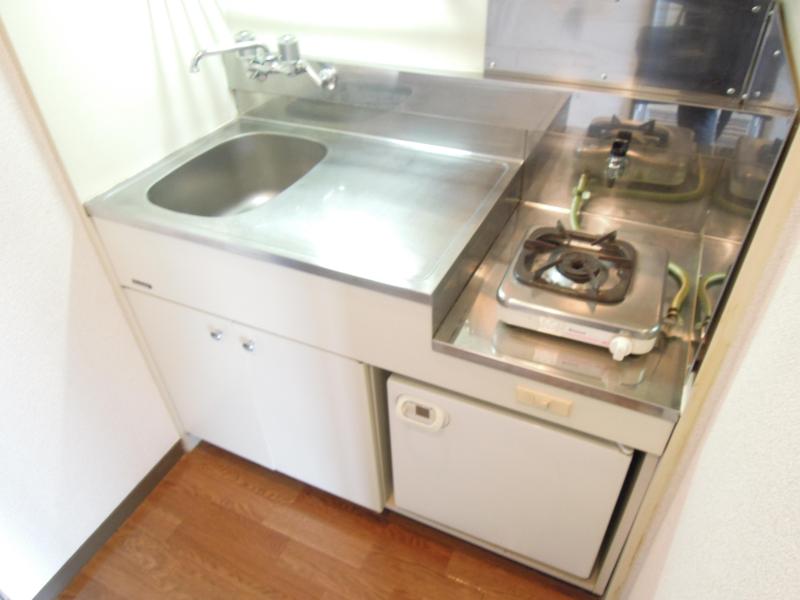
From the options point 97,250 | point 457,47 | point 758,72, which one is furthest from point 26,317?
point 758,72

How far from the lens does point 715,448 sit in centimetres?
72

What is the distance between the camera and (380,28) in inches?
56.4

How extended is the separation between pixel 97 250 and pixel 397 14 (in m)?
0.93

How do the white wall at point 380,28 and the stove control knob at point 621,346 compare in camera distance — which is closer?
the stove control knob at point 621,346

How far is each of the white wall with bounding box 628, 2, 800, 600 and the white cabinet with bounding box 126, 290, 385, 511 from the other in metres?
0.72

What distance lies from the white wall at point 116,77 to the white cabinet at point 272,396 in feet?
1.19

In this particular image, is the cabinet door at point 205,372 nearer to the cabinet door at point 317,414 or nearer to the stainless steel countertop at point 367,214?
the cabinet door at point 317,414

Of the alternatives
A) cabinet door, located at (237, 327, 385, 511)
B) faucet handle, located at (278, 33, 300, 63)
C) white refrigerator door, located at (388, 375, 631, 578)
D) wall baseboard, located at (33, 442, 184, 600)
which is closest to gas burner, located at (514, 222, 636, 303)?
white refrigerator door, located at (388, 375, 631, 578)

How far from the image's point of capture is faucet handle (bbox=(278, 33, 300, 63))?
4.58 ft

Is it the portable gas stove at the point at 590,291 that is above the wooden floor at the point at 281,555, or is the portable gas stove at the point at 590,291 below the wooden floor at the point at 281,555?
above

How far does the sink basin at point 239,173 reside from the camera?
152 centimetres

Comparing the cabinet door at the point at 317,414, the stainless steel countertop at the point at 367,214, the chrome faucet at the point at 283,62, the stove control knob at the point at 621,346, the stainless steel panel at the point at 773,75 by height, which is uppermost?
the stainless steel panel at the point at 773,75

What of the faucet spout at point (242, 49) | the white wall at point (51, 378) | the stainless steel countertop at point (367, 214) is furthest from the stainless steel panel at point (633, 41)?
the white wall at point (51, 378)

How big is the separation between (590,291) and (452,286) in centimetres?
26
